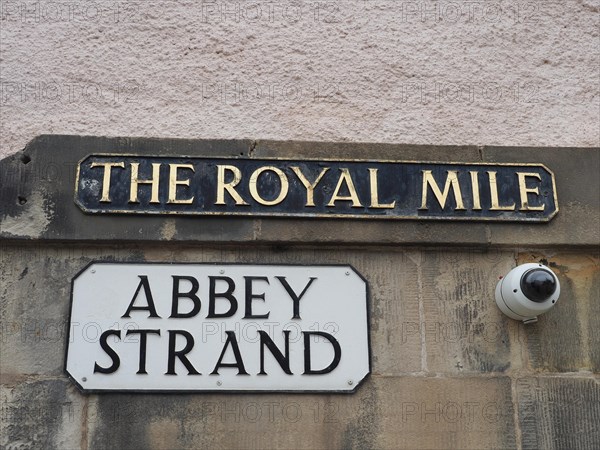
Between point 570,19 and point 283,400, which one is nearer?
point 283,400

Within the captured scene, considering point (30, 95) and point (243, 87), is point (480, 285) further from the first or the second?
point (30, 95)

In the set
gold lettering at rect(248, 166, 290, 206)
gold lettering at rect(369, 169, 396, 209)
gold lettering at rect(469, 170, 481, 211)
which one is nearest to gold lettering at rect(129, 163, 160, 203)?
gold lettering at rect(248, 166, 290, 206)

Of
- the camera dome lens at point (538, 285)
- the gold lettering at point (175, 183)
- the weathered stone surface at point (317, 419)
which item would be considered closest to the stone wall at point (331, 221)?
the weathered stone surface at point (317, 419)

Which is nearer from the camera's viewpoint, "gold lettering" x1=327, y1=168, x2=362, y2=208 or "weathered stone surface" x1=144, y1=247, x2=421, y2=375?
"weathered stone surface" x1=144, y1=247, x2=421, y2=375

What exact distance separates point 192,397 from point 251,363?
273 mm

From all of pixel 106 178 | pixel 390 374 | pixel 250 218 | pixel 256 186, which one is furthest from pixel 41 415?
pixel 390 374

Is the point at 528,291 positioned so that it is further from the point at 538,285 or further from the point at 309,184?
the point at 309,184

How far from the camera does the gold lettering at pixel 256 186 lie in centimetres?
368

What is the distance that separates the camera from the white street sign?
342 cm

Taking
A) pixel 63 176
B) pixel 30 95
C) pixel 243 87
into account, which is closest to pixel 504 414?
pixel 243 87

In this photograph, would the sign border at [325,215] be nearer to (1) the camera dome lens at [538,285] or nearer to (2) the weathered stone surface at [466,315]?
(2) the weathered stone surface at [466,315]

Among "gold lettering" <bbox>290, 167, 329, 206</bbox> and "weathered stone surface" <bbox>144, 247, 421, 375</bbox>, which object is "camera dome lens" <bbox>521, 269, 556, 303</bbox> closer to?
"weathered stone surface" <bbox>144, 247, 421, 375</bbox>

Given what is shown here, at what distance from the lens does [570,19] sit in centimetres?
417

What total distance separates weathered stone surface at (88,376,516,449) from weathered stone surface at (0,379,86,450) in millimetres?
70
